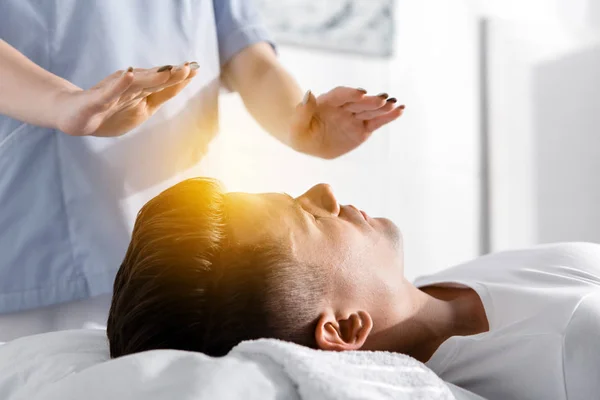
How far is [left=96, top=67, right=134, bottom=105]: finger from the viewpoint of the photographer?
0.85 meters

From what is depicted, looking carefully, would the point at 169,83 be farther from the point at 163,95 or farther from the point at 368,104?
the point at 368,104

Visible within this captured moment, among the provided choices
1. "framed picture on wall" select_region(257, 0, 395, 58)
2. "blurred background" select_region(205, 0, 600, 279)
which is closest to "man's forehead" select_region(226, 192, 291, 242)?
"blurred background" select_region(205, 0, 600, 279)

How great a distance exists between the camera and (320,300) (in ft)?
3.05

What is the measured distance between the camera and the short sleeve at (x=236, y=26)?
54.1 inches

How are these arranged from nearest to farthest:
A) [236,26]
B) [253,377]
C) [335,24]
→ 1. [253,377]
2. [236,26]
3. [335,24]

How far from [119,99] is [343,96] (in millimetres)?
362

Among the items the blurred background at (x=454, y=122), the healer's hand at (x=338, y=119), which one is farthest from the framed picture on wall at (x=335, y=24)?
the healer's hand at (x=338, y=119)

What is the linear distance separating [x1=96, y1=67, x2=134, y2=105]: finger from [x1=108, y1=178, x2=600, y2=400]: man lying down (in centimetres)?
18

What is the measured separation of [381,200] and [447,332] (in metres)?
1.08

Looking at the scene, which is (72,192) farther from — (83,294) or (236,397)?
(236,397)

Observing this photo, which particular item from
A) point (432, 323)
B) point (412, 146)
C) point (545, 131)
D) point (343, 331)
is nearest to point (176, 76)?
point (343, 331)

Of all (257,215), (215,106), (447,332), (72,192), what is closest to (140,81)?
(257,215)

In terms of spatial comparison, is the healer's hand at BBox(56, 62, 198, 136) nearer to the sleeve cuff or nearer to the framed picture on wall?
the sleeve cuff

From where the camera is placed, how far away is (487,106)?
7.78ft
